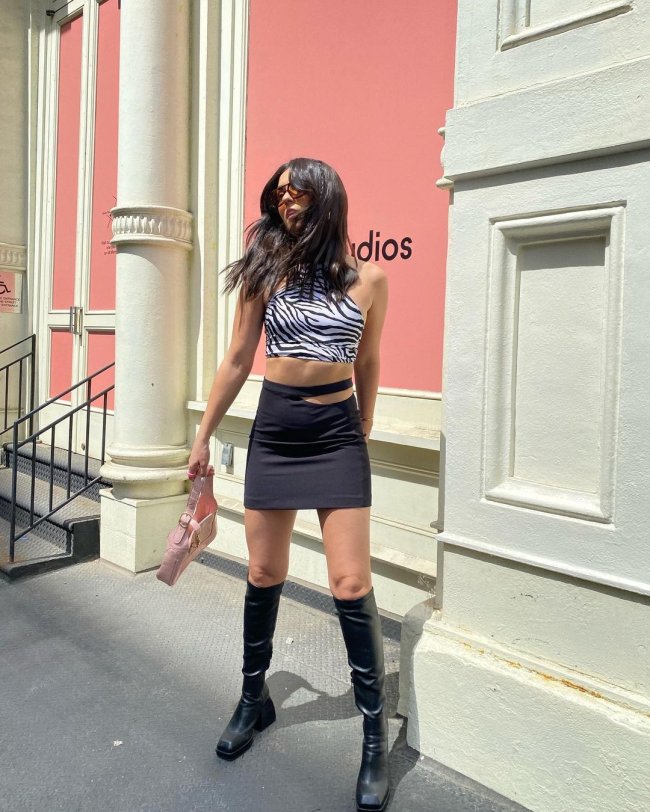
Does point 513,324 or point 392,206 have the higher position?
point 392,206

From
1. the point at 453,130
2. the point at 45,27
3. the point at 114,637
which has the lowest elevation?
the point at 114,637

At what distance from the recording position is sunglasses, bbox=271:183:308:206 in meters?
2.01

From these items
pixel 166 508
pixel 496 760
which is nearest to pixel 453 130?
pixel 496 760

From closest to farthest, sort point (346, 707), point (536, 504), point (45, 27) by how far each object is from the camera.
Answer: point (536, 504) → point (346, 707) → point (45, 27)

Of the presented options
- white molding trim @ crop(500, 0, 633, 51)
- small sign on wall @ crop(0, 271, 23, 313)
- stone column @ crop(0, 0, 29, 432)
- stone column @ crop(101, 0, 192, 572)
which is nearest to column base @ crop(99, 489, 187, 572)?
stone column @ crop(101, 0, 192, 572)

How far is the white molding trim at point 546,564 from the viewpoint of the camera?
1782mm

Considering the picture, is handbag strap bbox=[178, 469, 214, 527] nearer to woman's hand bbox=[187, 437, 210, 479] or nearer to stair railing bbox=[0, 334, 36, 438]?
woman's hand bbox=[187, 437, 210, 479]

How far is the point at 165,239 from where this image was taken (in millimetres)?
4039

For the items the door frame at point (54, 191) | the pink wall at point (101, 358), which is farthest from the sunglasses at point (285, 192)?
the door frame at point (54, 191)

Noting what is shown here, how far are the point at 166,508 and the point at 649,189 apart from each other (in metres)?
3.40

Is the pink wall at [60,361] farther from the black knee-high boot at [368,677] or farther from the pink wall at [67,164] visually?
the black knee-high boot at [368,677]

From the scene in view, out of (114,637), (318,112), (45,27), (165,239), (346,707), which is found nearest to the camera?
(346,707)

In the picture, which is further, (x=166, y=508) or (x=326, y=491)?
(x=166, y=508)

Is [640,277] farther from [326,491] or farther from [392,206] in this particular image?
[392,206]
